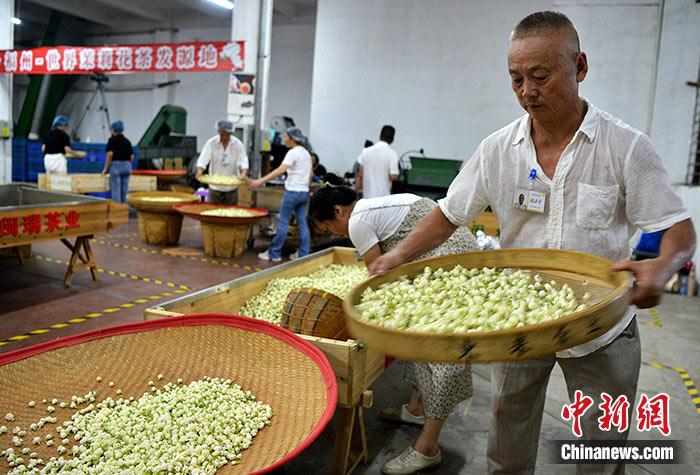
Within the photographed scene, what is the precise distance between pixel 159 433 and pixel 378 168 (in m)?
5.51

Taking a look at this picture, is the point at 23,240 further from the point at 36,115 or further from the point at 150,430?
the point at 36,115

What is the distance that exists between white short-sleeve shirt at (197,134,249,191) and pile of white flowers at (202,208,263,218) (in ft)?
1.34

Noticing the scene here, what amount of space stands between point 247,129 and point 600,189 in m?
7.08

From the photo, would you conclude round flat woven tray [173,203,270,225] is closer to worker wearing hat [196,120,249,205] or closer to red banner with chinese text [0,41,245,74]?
worker wearing hat [196,120,249,205]

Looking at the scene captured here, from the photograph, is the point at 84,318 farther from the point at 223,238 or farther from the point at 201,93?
the point at 201,93

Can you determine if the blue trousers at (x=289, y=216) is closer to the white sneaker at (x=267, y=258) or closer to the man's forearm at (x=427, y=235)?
the white sneaker at (x=267, y=258)

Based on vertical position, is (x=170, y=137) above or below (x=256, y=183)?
above

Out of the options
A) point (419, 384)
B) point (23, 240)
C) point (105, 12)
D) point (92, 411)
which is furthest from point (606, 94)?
point (105, 12)

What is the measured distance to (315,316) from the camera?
2553 mm

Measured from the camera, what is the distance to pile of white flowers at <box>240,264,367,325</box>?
131 inches

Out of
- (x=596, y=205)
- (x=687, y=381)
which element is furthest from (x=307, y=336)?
(x=687, y=381)

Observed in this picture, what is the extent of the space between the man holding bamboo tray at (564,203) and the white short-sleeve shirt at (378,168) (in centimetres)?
528

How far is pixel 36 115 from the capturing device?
14.9 metres

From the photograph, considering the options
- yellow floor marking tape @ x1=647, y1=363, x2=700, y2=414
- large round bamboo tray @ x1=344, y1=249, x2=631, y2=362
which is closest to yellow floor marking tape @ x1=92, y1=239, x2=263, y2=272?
yellow floor marking tape @ x1=647, y1=363, x2=700, y2=414
